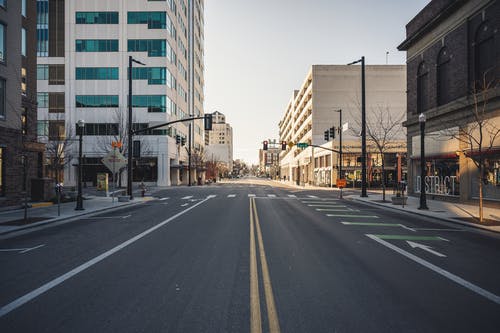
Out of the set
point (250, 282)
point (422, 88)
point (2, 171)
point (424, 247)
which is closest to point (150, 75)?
point (2, 171)

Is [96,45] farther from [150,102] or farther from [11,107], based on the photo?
[11,107]

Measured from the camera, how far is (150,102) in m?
47.8

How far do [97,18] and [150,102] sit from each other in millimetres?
16343

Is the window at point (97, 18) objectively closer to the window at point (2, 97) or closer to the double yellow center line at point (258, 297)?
the window at point (2, 97)

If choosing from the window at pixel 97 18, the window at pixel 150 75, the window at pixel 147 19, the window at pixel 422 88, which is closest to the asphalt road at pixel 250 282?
the window at pixel 422 88

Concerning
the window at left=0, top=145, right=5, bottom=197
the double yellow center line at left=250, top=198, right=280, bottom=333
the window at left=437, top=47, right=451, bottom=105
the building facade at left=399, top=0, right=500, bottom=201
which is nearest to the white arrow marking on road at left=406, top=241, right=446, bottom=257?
the double yellow center line at left=250, top=198, right=280, bottom=333

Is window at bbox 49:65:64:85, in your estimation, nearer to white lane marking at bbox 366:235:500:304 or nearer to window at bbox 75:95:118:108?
window at bbox 75:95:118:108

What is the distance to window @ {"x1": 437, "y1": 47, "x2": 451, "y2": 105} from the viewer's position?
22141 millimetres

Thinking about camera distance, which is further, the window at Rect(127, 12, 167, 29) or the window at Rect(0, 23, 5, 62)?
the window at Rect(127, 12, 167, 29)

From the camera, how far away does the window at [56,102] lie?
4853 cm

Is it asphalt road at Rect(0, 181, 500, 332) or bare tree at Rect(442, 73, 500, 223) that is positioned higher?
bare tree at Rect(442, 73, 500, 223)

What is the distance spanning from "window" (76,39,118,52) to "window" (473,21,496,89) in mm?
47909

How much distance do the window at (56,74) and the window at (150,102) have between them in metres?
12.8

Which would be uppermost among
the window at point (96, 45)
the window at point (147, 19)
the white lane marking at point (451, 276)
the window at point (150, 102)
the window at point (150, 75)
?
the window at point (147, 19)
